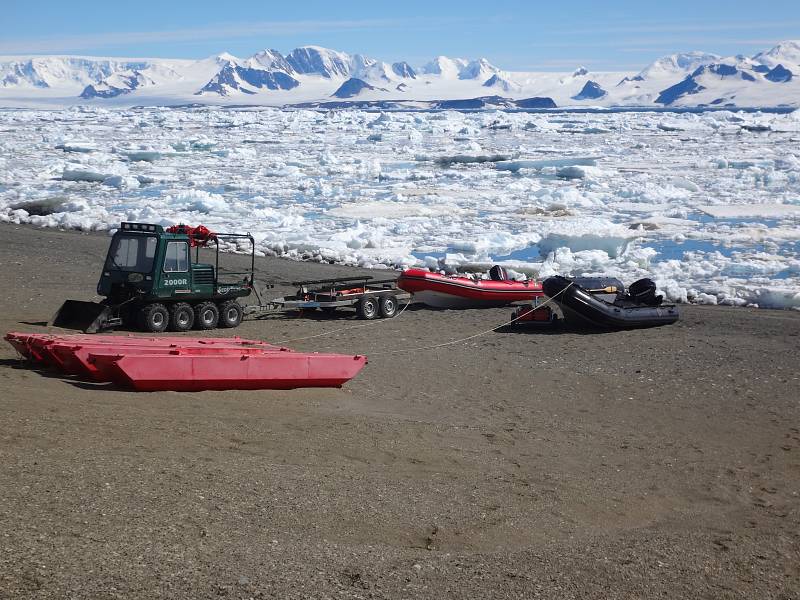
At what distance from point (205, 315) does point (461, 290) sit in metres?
4.08

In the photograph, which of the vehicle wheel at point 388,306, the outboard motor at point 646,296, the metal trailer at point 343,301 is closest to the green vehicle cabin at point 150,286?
the metal trailer at point 343,301

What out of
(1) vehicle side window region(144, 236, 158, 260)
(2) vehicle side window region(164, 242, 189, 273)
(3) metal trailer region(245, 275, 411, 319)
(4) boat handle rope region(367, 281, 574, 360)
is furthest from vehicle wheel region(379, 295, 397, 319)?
(1) vehicle side window region(144, 236, 158, 260)

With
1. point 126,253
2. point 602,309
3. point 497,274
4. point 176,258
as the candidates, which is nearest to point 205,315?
point 176,258

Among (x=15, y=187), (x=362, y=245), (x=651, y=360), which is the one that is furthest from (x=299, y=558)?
(x=15, y=187)

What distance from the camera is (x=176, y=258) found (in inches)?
423

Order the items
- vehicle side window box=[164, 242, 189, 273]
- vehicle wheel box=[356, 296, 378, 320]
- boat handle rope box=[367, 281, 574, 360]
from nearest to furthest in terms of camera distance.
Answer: vehicle side window box=[164, 242, 189, 273], boat handle rope box=[367, 281, 574, 360], vehicle wheel box=[356, 296, 378, 320]

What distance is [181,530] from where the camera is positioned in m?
4.79

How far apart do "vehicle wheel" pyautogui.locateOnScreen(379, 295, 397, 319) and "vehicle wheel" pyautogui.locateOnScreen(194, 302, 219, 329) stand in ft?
8.09

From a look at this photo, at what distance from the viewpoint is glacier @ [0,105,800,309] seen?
61.0ft

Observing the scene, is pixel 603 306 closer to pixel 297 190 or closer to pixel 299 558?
pixel 299 558

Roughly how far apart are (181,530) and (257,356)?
3.56 meters

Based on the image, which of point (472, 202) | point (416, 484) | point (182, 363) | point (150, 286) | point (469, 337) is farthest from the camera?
point (472, 202)

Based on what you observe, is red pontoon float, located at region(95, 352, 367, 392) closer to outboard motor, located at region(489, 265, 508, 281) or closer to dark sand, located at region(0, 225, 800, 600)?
dark sand, located at region(0, 225, 800, 600)

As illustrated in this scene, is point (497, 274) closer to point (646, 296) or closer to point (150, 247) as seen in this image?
point (646, 296)
